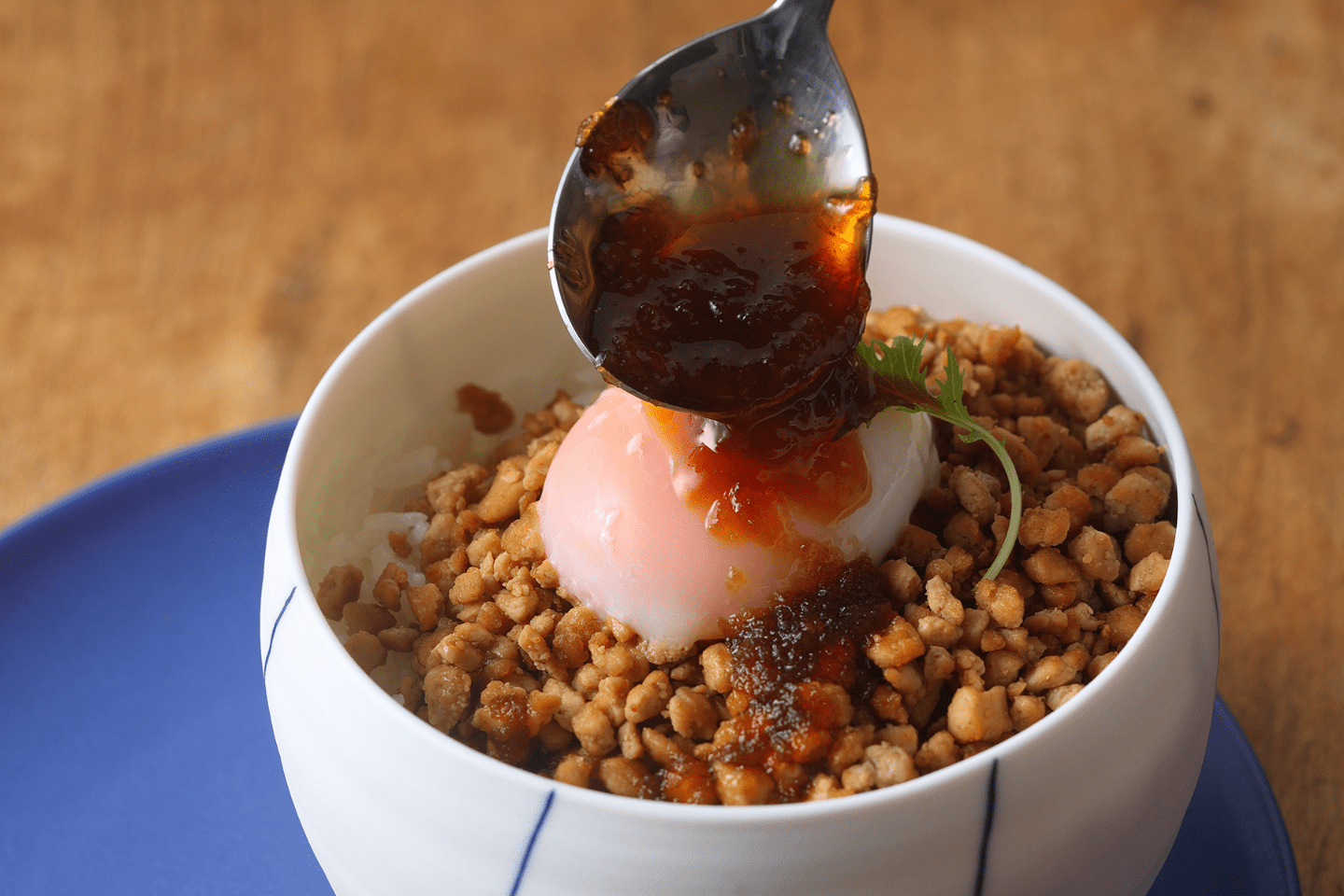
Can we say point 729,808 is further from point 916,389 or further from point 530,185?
point 530,185

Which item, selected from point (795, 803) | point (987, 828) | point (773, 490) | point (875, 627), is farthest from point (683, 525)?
point (987, 828)

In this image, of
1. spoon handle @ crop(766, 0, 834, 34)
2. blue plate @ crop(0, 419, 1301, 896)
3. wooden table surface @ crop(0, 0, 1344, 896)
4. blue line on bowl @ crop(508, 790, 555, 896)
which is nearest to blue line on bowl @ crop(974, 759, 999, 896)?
blue line on bowl @ crop(508, 790, 555, 896)

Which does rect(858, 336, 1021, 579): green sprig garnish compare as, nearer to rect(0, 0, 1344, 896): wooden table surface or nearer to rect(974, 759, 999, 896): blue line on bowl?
rect(974, 759, 999, 896): blue line on bowl

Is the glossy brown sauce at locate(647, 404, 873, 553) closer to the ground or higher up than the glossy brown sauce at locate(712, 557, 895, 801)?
higher up

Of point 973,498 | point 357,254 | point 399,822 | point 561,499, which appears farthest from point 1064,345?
point 357,254

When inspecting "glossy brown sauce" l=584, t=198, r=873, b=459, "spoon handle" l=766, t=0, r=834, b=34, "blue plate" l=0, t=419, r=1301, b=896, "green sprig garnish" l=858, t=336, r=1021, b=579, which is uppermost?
"spoon handle" l=766, t=0, r=834, b=34

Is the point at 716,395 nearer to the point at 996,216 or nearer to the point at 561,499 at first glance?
the point at 561,499
